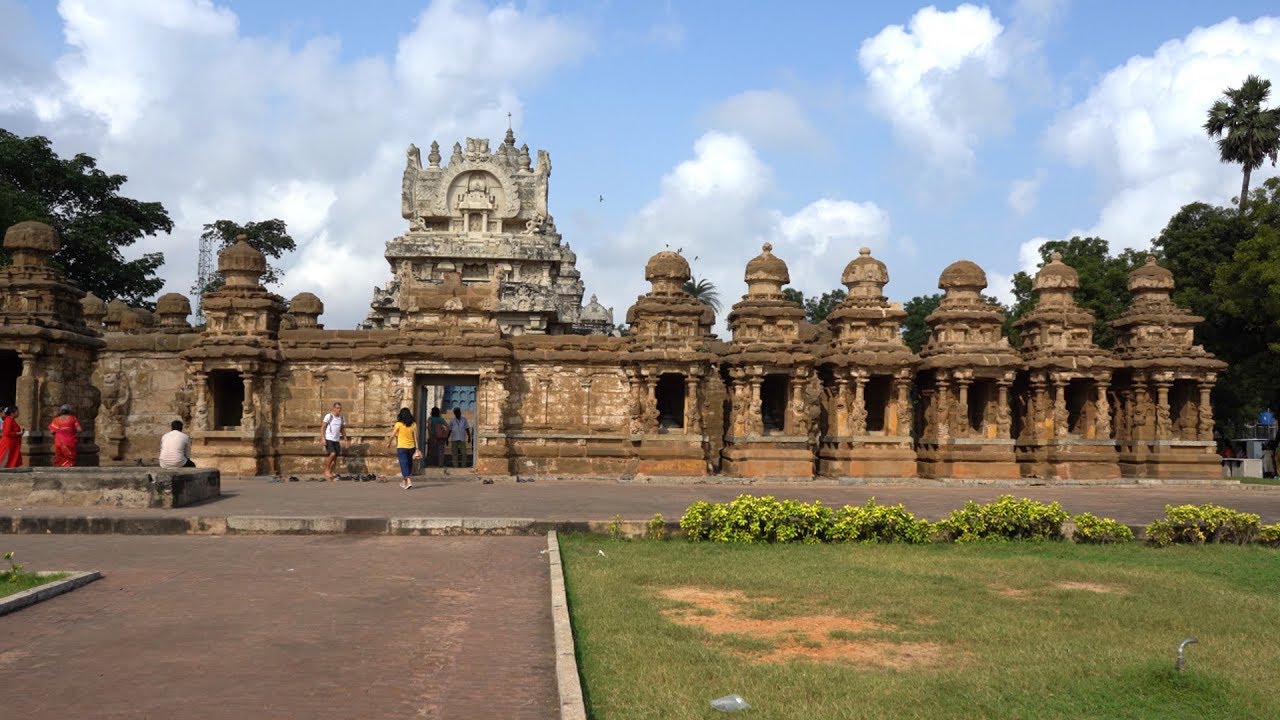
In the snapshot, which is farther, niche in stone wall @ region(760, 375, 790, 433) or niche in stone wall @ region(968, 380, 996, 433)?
niche in stone wall @ region(760, 375, 790, 433)

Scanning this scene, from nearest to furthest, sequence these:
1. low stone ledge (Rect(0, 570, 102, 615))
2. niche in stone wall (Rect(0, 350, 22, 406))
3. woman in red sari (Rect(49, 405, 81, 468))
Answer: low stone ledge (Rect(0, 570, 102, 615)) < woman in red sari (Rect(49, 405, 81, 468)) < niche in stone wall (Rect(0, 350, 22, 406))

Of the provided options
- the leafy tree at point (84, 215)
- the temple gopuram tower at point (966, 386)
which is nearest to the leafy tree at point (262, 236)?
the leafy tree at point (84, 215)

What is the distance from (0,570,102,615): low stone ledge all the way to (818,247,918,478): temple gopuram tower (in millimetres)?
17329

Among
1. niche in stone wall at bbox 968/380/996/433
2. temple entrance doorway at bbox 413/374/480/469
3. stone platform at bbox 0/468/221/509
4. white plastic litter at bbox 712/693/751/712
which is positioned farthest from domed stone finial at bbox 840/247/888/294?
white plastic litter at bbox 712/693/751/712

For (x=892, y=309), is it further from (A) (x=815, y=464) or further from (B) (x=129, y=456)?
(B) (x=129, y=456)

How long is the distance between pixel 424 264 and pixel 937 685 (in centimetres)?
3610

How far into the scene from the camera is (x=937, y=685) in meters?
5.63

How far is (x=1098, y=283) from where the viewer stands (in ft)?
120

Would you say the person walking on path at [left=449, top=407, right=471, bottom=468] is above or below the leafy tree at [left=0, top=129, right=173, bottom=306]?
below

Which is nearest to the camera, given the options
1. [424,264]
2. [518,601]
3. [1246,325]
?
[518,601]

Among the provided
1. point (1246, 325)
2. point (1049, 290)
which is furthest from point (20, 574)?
point (1246, 325)

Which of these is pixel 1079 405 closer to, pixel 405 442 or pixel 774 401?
pixel 774 401

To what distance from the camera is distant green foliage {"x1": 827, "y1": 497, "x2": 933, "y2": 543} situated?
38.5 feet

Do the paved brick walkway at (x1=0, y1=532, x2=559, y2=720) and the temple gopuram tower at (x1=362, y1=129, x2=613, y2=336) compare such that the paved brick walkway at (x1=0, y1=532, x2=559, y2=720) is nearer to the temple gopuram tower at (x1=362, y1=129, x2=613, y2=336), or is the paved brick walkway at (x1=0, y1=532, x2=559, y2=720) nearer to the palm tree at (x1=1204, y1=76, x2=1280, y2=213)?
the temple gopuram tower at (x1=362, y1=129, x2=613, y2=336)
